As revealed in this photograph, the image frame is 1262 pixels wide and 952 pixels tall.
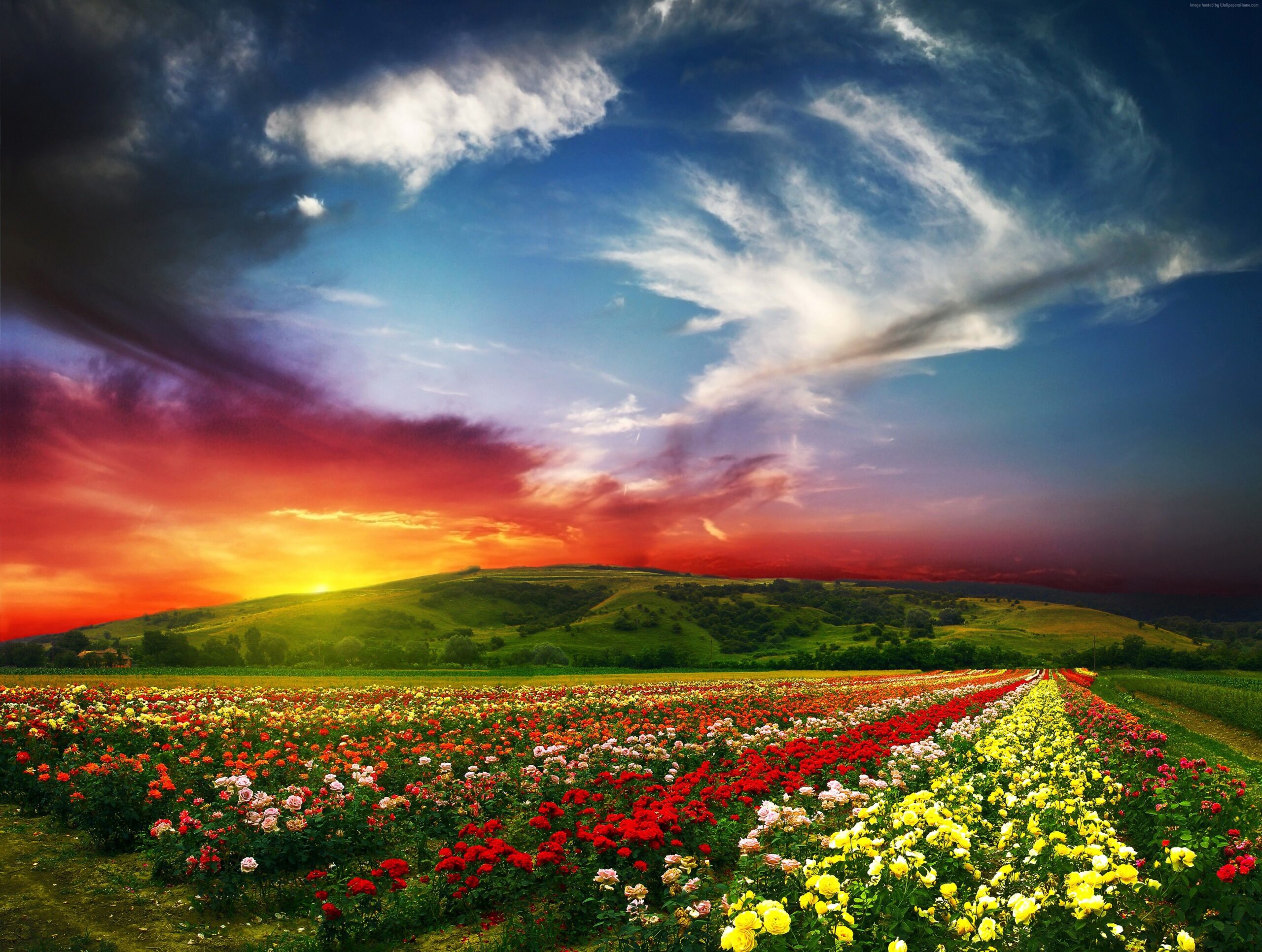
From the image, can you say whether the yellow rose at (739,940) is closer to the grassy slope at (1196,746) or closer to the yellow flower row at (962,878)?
the yellow flower row at (962,878)

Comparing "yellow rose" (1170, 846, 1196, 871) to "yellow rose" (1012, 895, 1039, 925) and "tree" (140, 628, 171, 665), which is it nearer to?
"yellow rose" (1012, 895, 1039, 925)

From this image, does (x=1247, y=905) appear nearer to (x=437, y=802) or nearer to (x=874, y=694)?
(x=437, y=802)

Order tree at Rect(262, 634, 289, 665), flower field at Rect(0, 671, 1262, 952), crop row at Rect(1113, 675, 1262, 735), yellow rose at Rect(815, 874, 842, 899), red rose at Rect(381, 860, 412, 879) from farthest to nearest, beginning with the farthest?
→ tree at Rect(262, 634, 289, 665) → crop row at Rect(1113, 675, 1262, 735) → red rose at Rect(381, 860, 412, 879) → flower field at Rect(0, 671, 1262, 952) → yellow rose at Rect(815, 874, 842, 899)

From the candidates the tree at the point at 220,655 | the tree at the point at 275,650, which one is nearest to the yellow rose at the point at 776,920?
the tree at the point at 220,655

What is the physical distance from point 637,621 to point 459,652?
59372 mm

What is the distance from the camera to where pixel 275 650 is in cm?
7744

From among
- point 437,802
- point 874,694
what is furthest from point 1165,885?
point 874,694

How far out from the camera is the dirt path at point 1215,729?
24688 millimetres

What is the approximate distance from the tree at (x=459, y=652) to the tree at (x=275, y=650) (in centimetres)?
1958

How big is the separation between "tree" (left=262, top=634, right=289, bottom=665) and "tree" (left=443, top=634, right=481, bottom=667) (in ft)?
64.2

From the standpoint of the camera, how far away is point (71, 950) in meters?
6.09

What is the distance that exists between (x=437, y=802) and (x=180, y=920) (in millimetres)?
3188

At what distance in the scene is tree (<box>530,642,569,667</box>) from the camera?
3073 inches

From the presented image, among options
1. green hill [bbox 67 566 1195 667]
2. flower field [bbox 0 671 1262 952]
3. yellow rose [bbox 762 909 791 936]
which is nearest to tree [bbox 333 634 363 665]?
green hill [bbox 67 566 1195 667]
